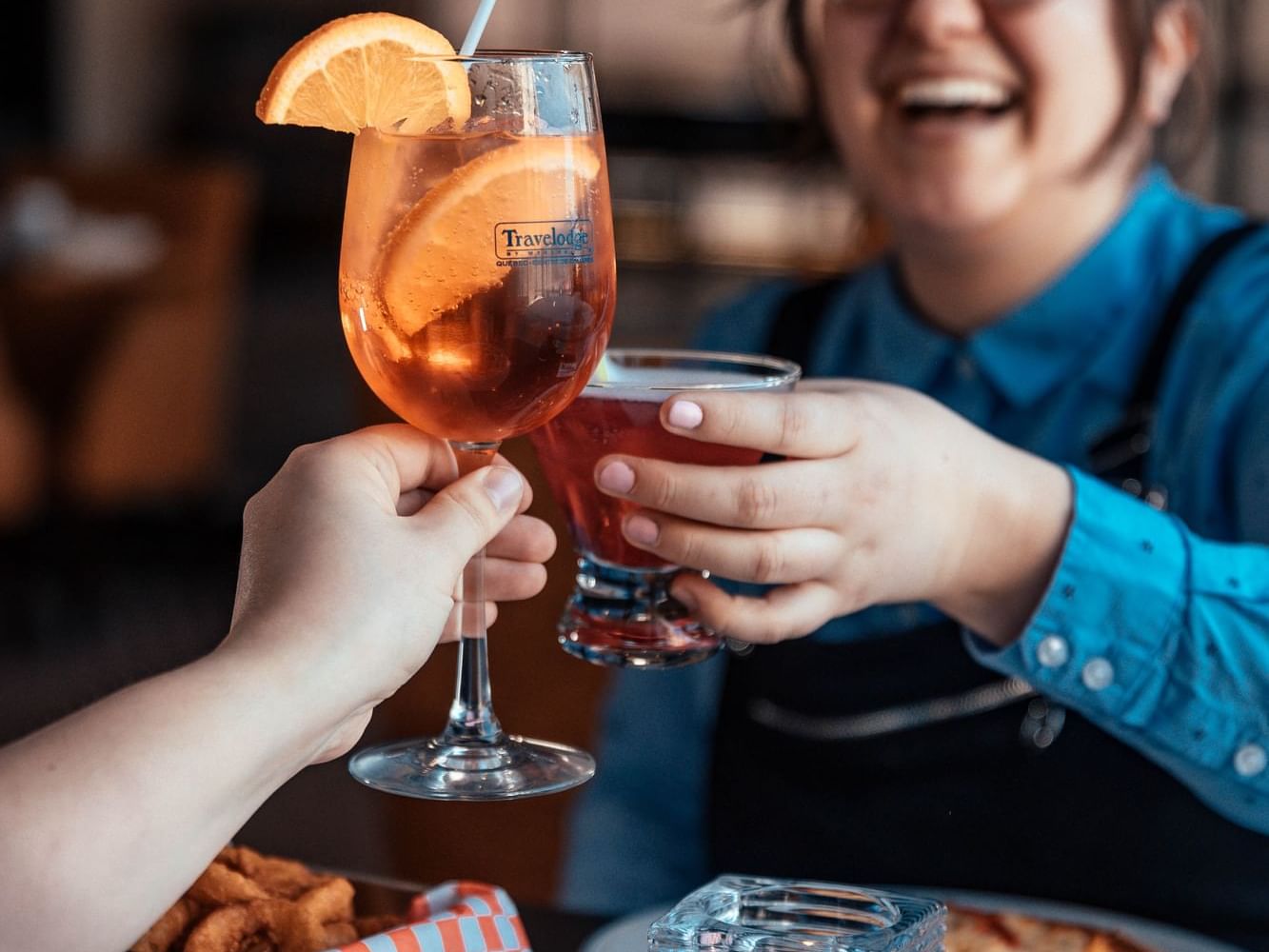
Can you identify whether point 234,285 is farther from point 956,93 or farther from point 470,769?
point 470,769

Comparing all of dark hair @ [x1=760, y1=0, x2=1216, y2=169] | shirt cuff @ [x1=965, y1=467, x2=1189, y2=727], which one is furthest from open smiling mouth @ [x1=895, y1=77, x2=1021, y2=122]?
shirt cuff @ [x1=965, y1=467, x2=1189, y2=727]

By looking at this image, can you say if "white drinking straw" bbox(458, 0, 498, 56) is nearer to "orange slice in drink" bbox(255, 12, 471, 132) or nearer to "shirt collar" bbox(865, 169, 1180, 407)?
"orange slice in drink" bbox(255, 12, 471, 132)

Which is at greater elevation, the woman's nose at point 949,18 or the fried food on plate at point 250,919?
the woman's nose at point 949,18

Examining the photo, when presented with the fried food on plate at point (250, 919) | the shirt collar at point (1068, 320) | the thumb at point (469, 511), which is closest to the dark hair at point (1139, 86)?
the shirt collar at point (1068, 320)

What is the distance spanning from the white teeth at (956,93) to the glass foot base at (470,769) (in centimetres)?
70

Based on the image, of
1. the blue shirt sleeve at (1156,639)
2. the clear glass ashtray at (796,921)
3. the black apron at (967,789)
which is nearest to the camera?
the clear glass ashtray at (796,921)

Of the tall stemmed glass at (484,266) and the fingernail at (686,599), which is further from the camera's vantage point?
the fingernail at (686,599)

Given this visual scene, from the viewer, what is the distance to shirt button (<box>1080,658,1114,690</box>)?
3.44ft

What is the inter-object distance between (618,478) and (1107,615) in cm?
36

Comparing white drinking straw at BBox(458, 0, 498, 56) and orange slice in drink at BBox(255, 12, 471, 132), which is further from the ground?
white drinking straw at BBox(458, 0, 498, 56)

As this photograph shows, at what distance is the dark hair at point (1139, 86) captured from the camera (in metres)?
1.33

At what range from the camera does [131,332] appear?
4207mm

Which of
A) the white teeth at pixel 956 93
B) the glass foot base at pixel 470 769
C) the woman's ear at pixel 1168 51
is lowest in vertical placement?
the glass foot base at pixel 470 769

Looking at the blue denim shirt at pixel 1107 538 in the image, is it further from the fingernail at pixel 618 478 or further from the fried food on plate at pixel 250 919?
the fried food on plate at pixel 250 919
